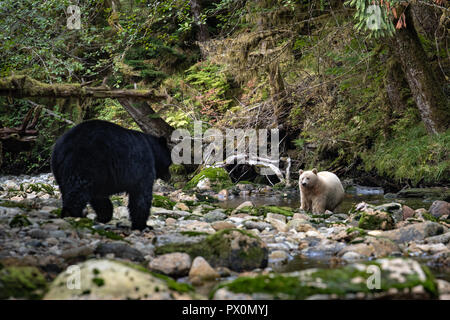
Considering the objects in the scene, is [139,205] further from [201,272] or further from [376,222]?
[376,222]

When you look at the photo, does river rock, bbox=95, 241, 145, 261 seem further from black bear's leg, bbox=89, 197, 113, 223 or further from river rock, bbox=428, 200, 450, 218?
river rock, bbox=428, 200, 450, 218

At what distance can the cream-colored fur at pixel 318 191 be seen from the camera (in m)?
8.84

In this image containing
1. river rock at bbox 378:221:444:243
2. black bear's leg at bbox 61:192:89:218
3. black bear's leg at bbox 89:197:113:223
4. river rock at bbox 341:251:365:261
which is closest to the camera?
river rock at bbox 341:251:365:261

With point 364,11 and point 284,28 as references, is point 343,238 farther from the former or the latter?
point 284,28

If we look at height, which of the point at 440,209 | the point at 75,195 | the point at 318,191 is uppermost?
the point at 75,195

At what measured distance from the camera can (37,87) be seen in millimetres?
6664

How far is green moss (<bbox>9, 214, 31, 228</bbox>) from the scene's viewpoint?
15.7ft

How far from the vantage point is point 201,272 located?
4.00 meters

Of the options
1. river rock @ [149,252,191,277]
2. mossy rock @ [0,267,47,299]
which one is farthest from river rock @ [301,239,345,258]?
mossy rock @ [0,267,47,299]

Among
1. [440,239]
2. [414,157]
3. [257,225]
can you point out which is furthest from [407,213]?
[414,157]

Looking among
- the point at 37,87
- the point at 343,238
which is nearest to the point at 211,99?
the point at 37,87

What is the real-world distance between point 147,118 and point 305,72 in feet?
19.0

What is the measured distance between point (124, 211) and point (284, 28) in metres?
7.75

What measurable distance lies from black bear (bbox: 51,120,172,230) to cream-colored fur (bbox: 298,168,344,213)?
413 centimetres
